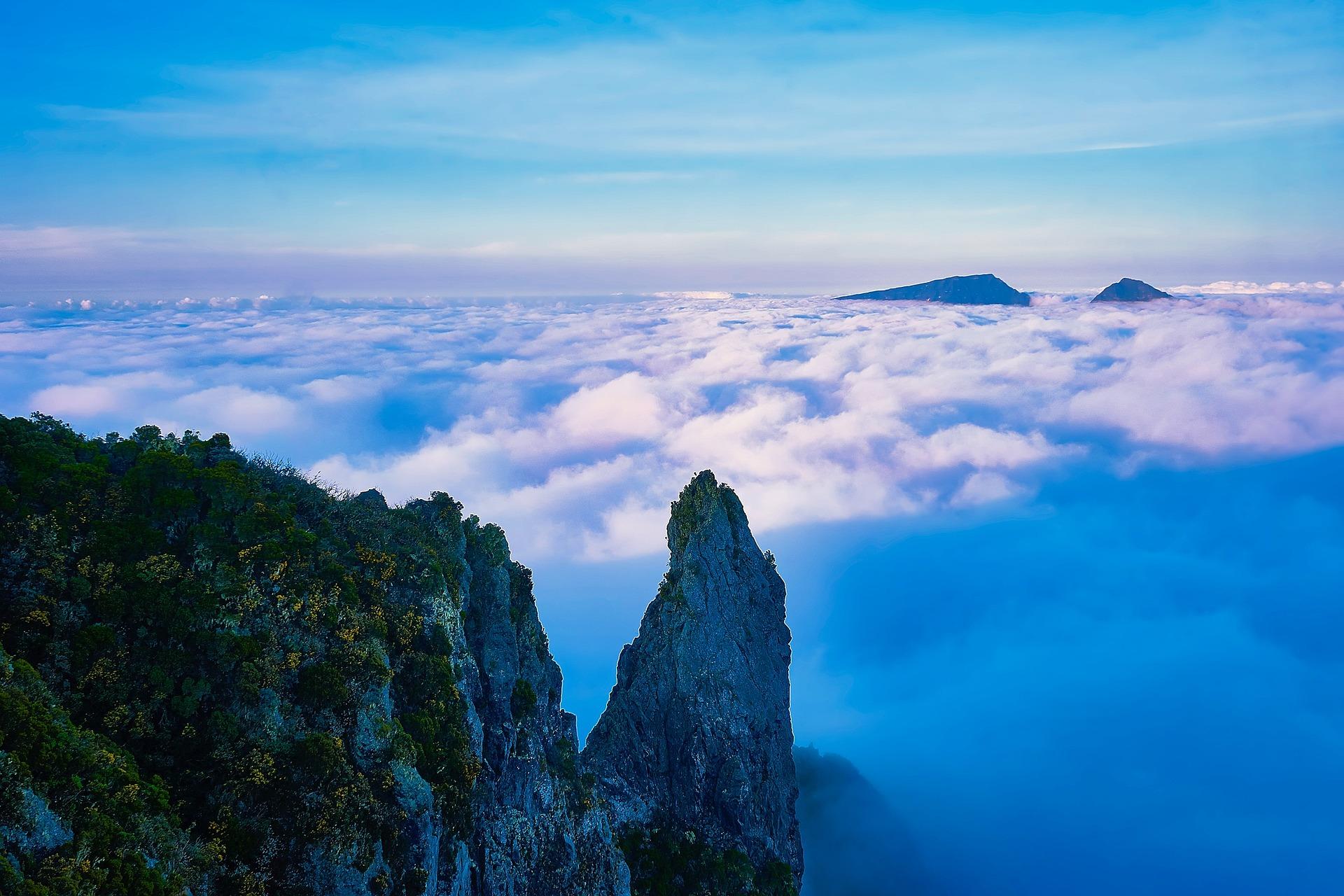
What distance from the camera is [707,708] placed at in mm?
49312

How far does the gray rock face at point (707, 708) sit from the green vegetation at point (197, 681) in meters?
21.3

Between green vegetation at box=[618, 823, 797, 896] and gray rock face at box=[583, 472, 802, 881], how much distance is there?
1.00m

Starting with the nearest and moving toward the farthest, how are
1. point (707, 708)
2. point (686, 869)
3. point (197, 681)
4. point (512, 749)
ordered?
point (197, 681) → point (512, 749) → point (686, 869) → point (707, 708)

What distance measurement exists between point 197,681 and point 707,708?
105ft

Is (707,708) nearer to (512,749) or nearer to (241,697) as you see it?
(512,749)

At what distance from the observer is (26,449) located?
2802 cm

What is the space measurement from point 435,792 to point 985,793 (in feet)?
402

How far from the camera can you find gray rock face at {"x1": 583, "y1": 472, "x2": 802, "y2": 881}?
48.6 meters

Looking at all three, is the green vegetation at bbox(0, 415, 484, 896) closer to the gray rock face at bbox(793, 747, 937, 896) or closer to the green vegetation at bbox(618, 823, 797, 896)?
the green vegetation at bbox(618, 823, 797, 896)

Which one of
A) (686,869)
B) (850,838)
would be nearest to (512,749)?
(686,869)

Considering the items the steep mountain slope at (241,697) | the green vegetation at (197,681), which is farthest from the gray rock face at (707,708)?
the green vegetation at (197,681)

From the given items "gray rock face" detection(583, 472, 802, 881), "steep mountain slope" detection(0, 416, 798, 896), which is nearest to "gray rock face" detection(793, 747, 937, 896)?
"gray rock face" detection(583, 472, 802, 881)

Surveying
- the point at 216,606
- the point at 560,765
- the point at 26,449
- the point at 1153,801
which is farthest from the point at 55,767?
the point at 1153,801

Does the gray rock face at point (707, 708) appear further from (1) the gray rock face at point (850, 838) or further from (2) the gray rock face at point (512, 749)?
(1) the gray rock face at point (850, 838)
